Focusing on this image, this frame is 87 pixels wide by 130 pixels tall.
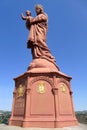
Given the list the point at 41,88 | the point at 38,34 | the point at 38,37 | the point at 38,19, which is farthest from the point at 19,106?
the point at 38,19

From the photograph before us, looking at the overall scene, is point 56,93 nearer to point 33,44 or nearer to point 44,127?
point 44,127

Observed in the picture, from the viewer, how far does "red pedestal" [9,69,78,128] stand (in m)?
11.8

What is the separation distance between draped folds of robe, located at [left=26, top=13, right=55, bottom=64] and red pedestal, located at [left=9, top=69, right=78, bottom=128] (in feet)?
7.57

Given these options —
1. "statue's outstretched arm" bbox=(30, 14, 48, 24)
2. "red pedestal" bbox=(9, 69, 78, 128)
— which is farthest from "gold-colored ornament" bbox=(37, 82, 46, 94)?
"statue's outstretched arm" bbox=(30, 14, 48, 24)

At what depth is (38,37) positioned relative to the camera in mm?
15758

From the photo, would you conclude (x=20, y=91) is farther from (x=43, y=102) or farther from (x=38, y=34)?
(x=38, y=34)

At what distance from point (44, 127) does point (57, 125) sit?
86 cm

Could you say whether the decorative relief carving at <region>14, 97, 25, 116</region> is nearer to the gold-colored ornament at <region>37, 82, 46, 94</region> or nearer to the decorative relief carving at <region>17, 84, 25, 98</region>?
the decorative relief carving at <region>17, 84, 25, 98</region>

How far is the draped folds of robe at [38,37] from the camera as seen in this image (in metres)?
15.4

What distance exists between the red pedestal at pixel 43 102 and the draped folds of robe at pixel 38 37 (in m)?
2.31

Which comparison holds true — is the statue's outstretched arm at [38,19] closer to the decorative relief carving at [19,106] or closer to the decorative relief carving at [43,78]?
the decorative relief carving at [43,78]

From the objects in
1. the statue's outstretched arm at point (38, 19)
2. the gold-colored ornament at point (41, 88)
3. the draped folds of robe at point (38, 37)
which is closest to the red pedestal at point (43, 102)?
the gold-colored ornament at point (41, 88)

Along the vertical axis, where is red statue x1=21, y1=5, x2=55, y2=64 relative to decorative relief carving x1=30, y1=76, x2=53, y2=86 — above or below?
above

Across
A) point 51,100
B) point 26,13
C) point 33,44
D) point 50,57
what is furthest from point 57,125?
point 26,13
